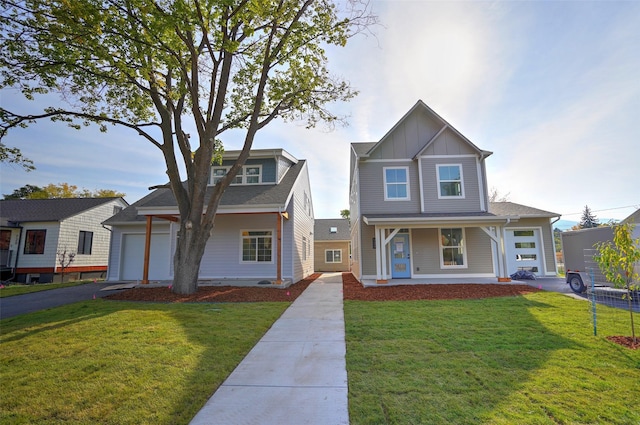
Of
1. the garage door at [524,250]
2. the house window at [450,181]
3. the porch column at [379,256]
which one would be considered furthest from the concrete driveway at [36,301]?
the garage door at [524,250]

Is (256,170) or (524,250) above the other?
(256,170)

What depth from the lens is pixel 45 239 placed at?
17.0 metres

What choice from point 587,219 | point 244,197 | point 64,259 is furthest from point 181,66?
point 587,219

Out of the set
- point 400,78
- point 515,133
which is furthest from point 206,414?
point 515,133

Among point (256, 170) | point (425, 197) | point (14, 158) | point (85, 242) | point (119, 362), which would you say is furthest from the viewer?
point (85, 242)

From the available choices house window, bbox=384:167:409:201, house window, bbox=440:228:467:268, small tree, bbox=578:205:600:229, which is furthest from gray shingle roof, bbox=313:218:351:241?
small tree, bbox=578:205:600:229

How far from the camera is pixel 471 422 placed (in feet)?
8.64

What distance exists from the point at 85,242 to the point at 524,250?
25.3 metres

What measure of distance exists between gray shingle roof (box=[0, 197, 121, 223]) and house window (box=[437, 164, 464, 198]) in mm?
20476

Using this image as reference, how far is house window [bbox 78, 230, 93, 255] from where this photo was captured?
18.3 metres

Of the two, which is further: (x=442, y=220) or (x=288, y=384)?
(x=442, y=220)

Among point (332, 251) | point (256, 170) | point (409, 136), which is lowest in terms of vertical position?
point (332, 251)

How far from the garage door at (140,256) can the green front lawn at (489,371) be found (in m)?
11.3

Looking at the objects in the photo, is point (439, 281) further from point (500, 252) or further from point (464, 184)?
point (464, 184)
